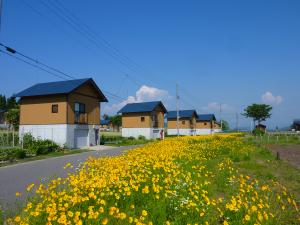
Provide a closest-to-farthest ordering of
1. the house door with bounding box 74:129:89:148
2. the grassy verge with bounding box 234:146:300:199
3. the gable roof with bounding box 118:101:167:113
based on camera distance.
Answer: the grassy verge with bounding box 234:146:300:199 → the house door with bounding box 74:129:89:148 → the gable roof with bounding box 118:101:167:113

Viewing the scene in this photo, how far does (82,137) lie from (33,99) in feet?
21.6

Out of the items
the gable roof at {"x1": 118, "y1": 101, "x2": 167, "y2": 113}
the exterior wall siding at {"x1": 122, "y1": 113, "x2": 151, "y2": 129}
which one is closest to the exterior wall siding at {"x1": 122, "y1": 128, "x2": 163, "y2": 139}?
the exterior wall siding at {"x1": 122, "y1": 113, "x2": 151, "y2": 129}

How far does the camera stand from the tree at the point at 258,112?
82875 millimetres

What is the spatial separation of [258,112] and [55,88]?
218 ft

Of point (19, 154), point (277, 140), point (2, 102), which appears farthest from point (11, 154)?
point (2, 102)

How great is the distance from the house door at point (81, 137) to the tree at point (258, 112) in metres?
63.3

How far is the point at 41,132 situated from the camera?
98.5ft

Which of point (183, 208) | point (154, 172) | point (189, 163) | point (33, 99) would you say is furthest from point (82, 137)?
point (183, 208)

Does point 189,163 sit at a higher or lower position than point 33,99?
lower

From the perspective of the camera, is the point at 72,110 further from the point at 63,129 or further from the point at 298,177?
the point at 298,177

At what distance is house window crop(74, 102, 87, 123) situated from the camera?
3081 centimetres

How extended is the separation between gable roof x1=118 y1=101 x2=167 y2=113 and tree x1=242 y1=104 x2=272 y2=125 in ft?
132

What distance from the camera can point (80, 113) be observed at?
31.4 m

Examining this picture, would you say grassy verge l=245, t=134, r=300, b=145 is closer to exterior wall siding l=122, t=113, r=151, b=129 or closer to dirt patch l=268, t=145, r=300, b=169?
dirt patch l=268, t=145, r=300, b=169
